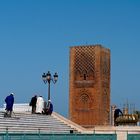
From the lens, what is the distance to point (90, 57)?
160 feet

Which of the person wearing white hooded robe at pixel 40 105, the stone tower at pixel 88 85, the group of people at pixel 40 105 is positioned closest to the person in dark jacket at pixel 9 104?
the group of people at pixel 40 105

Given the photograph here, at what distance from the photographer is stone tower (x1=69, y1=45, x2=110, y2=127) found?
1903 inches

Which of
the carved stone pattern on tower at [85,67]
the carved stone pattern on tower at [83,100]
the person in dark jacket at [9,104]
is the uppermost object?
the carved stone pattern on tower at [85,67]

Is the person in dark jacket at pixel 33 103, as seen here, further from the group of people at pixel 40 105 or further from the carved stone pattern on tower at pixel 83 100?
the carved stone pattern on tower at pixel 83 100

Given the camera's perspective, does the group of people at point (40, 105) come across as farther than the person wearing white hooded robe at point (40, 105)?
No

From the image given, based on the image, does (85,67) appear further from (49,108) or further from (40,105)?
(40,105)

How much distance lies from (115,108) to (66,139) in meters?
19.5

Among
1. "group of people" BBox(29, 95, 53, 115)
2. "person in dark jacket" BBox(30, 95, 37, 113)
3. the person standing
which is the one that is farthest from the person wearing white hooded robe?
the person standing

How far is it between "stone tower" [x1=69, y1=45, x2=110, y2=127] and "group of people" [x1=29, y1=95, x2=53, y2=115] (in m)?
19.8

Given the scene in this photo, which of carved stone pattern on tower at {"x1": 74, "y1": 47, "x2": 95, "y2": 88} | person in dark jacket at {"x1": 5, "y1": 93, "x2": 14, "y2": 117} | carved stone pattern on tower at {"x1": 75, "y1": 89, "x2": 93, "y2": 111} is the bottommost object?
person in dark jacket at {"x1": 5, "y1": 93, "x2": 14, "y2": 117}

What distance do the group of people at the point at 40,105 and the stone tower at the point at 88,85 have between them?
778 inches

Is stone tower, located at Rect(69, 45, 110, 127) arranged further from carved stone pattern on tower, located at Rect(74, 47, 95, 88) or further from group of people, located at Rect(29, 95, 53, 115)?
group of people, located at Rect(29, 95, 53, 115)

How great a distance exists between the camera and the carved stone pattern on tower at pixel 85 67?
48750mm

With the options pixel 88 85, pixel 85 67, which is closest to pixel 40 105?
pixel 88 85
